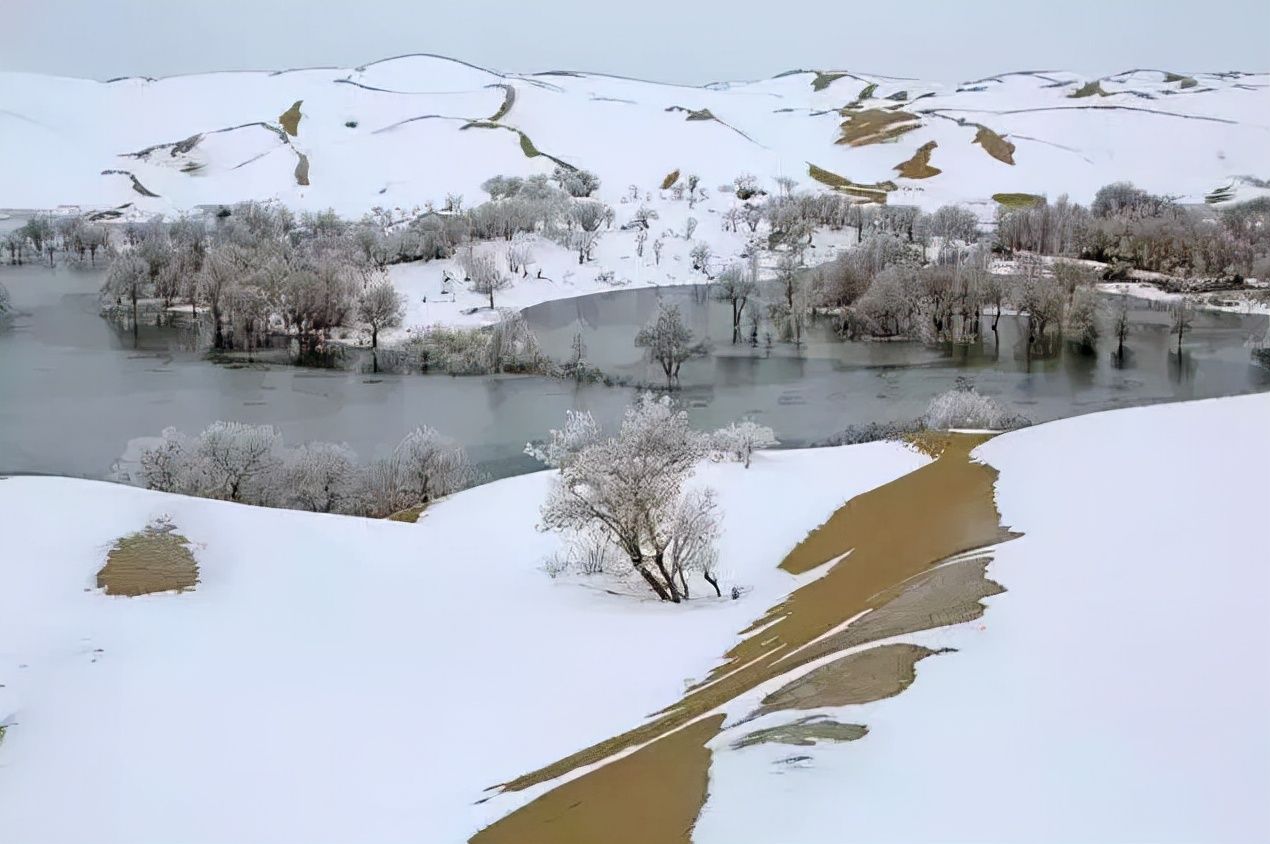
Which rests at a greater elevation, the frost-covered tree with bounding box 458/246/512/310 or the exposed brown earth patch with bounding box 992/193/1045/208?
the exposed brown earth patch with bounding box 992/193/1045/208

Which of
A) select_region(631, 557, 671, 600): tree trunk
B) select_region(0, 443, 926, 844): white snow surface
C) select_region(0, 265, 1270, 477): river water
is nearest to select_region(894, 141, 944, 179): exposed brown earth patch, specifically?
select_region(0, 265, 1270, 477): river water

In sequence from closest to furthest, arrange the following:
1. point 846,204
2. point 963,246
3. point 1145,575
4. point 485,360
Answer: point 1145,575 < point 485,360 < point 963,246 < point 846,204

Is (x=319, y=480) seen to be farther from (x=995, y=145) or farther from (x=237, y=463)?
(x=995, y=145)

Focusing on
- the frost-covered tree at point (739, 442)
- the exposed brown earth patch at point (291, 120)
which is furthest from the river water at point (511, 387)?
the exposed brown earth patch at point (291, 120)

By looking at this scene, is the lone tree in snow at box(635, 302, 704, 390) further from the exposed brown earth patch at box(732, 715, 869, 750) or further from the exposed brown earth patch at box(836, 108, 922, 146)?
the exposed brown earth patch at box(836, 108, 922, 146)

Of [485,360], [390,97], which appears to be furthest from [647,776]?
[390,97]

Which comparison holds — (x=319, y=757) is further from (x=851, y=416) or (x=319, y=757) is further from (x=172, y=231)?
(x=172, y=231)
